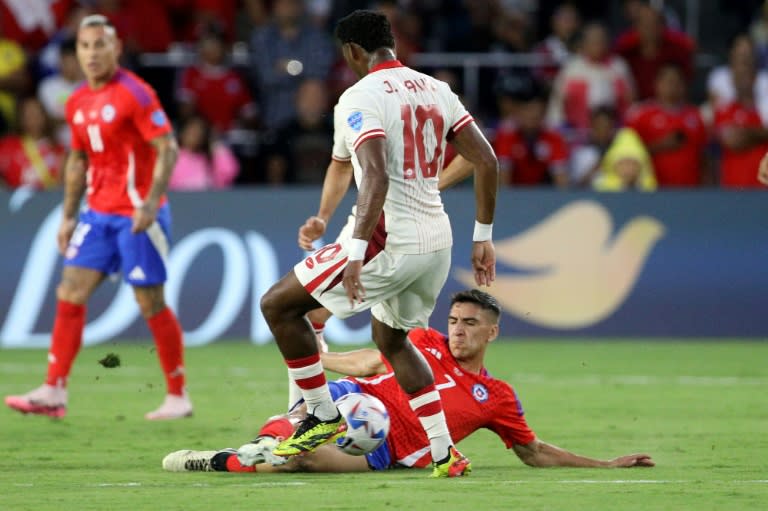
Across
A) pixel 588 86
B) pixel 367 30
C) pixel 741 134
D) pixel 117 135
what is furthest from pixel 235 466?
pixel 588 86

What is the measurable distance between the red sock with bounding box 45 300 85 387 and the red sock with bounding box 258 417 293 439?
274cm

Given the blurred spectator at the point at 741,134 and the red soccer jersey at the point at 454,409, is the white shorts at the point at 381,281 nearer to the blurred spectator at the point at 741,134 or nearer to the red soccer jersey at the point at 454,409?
the red soccer jersey at the point at 454,409

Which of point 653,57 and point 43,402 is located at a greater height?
point 653,57

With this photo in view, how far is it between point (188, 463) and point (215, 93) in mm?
10033

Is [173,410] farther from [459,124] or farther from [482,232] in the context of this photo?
[459,124]

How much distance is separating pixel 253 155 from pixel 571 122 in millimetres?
3634

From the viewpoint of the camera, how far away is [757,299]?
50.5 ft

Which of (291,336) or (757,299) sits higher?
(291,336)

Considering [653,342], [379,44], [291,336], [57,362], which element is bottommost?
[653,342]

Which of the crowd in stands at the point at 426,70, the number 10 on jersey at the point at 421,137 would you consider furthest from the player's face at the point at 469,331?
the crowd in stands at the point at 426,70

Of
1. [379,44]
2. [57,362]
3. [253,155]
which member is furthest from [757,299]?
[379,44]

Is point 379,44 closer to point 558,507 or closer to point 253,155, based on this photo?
point 558,507

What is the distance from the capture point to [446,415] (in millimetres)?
8062

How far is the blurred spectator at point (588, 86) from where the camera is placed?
1773 cm
